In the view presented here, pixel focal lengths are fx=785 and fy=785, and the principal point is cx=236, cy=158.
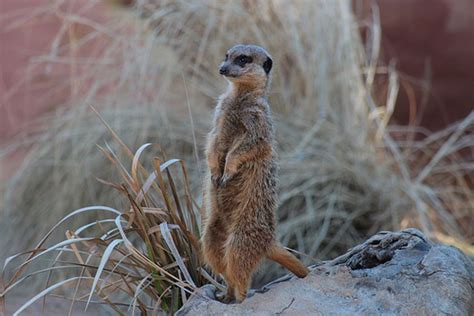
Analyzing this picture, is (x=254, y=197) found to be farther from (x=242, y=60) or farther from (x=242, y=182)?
(x=242, y=60)

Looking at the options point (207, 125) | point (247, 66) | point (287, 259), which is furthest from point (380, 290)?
point (207, 125)

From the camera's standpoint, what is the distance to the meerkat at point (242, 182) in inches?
63.6

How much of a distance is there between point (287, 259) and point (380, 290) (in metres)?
0.21

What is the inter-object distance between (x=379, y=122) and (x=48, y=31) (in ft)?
7.28

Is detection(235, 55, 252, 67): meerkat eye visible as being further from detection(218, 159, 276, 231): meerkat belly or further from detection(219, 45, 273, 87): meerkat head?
detection(218, 159, 276, 231): meerkat belly

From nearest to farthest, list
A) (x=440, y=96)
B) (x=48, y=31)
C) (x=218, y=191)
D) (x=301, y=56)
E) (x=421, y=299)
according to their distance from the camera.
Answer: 1. (x=421, y=299)
2. (x=218, y=191)
3. (x=301, y=56)
4. (x=440, y=96)
5. (x=48, y=31)

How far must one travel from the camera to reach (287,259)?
1.68 metres

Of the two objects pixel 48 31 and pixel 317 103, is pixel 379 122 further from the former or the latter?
pixel 48 31

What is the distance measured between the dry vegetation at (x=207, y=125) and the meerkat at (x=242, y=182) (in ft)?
4.25

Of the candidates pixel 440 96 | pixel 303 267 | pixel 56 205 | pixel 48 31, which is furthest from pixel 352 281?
pixel 48 31

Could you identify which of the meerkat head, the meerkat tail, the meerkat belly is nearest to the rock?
the meerkat tail

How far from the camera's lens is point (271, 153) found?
5.44 ft

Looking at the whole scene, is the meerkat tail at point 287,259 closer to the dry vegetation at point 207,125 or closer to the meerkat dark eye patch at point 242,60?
the meerkat dark eye patch at point 242,60

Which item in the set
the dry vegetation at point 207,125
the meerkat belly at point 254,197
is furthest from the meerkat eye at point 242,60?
the dry vegetation at point 207,125
